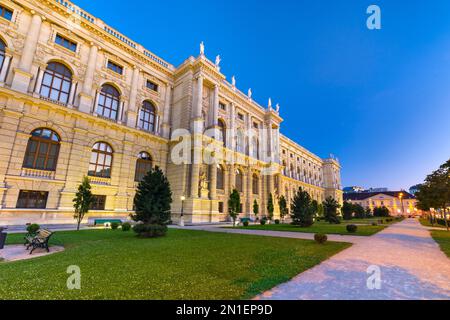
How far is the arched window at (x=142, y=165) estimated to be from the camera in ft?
82.8

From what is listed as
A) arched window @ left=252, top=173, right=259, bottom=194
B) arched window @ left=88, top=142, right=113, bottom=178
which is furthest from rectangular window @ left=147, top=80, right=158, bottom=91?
arched window @ left=252, top=173, right=259, bottom=194

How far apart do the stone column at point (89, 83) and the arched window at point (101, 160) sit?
397 cm

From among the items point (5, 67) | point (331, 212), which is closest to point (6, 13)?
point (5, 67)

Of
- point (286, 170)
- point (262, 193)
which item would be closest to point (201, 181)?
point (262, 193)

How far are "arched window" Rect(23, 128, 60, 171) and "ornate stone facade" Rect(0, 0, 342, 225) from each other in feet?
0.22

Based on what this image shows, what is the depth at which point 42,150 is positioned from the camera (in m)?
18.6

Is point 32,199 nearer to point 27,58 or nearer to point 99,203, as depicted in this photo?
point 99,203

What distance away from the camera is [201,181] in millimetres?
26953

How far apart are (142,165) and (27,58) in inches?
561

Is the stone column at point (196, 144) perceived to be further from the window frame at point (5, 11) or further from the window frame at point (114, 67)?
the window frame at point (5, 11)

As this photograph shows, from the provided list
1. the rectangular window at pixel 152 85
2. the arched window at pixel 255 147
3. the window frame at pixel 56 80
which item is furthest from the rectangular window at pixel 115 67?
the arched window at pixel 255 147

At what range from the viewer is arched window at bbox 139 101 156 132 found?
27.5 meters

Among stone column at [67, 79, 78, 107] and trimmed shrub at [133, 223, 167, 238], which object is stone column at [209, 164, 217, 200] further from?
stone column at [67, 79, 78, 107]
